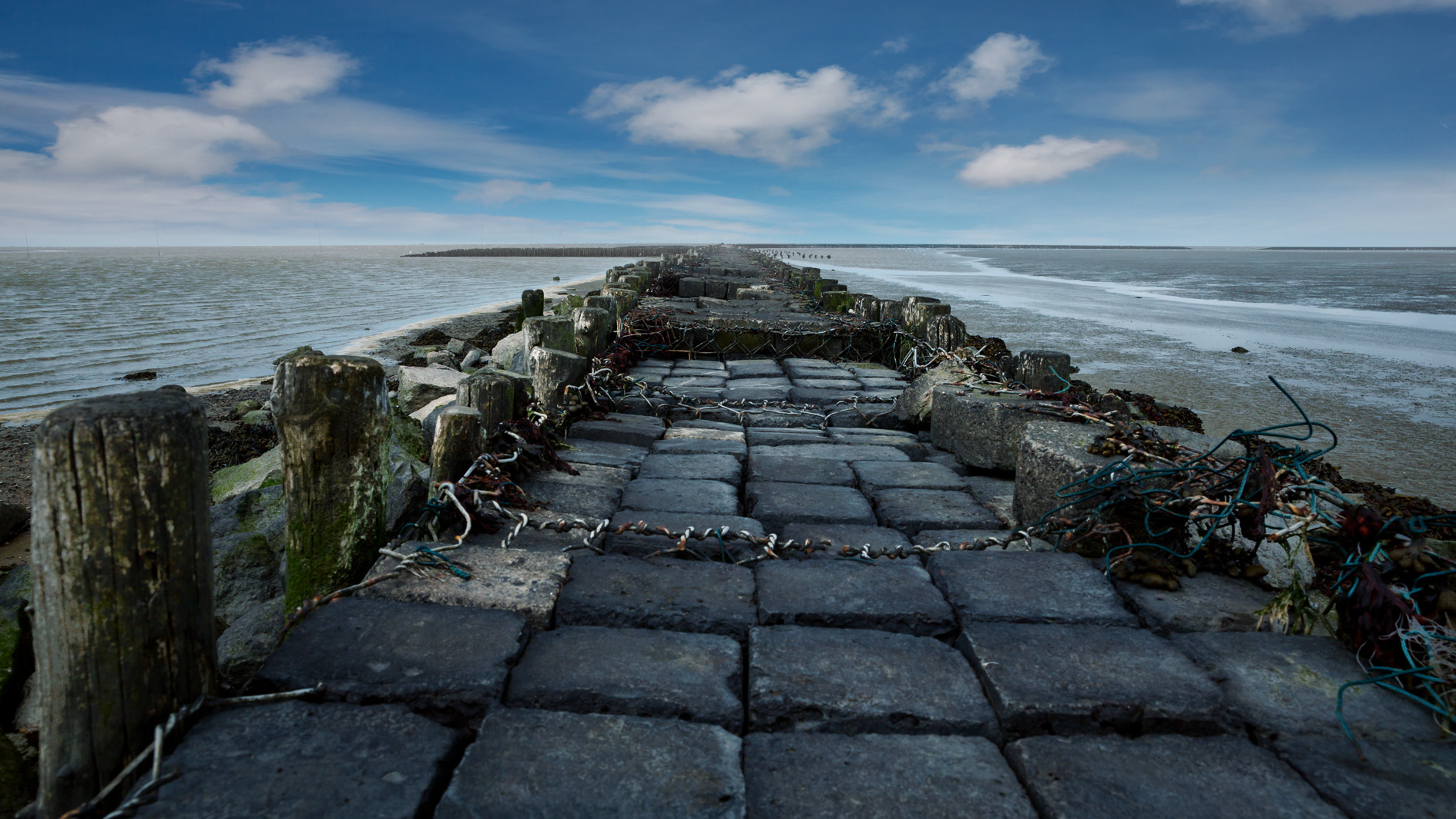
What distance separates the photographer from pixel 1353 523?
2.21 meters

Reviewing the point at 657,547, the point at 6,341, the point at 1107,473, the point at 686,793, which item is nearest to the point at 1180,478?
the point at 1107,473

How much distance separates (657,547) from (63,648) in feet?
5.39

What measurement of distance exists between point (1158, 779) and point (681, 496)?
7.07 feet

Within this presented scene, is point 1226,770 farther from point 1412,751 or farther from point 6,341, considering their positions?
point 6,341

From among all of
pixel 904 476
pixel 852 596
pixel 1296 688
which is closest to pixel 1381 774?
pixel 1296 688

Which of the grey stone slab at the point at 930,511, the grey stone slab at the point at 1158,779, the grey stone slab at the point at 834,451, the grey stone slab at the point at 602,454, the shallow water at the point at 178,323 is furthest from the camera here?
the shallow water at the point at 178,323

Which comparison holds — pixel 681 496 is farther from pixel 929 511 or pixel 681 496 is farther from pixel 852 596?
pixel 852 596

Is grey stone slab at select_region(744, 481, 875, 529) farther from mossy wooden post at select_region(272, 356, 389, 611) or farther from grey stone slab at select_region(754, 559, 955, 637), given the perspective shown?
mossy wooden post at select_region(272, 356, 389, 611)

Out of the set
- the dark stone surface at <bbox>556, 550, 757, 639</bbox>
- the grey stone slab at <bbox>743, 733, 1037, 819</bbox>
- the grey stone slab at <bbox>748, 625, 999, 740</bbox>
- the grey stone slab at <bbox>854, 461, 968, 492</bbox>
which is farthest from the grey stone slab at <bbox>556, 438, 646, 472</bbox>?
the grey stone slab at <bbox>743, 733, 1037, 819</bbox>

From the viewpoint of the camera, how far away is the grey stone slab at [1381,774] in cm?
151

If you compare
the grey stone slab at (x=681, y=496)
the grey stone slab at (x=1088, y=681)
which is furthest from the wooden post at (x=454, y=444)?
the grey stone slab at (x=1088, y=681)

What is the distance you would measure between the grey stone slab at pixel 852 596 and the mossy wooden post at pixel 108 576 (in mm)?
1461

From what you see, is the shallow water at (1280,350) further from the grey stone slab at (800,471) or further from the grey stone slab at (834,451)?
the grey stone slab at (800,471)

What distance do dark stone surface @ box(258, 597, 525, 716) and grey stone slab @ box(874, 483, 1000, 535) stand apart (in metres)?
1.74
